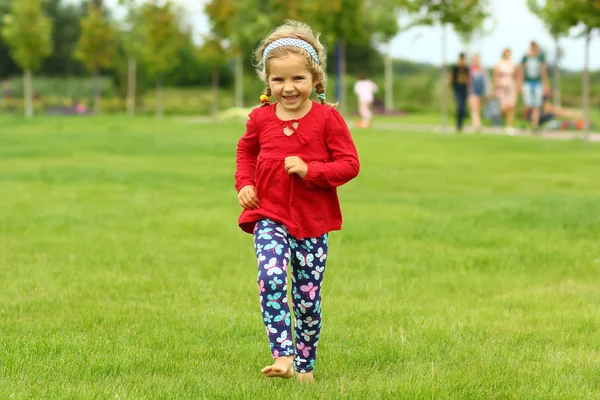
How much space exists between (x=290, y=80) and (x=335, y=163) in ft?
1.40

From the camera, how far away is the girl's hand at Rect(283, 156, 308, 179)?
167 inches

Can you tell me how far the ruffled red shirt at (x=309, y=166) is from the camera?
4.34 m

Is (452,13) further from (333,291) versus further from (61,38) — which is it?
(61,38)

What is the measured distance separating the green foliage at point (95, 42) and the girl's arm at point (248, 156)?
47.2 m

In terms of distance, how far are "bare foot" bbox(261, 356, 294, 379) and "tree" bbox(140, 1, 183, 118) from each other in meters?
42.5

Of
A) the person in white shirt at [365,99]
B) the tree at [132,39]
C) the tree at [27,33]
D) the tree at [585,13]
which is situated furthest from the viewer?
the tree at [132,39]

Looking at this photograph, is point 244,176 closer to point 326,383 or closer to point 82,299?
point 326,383

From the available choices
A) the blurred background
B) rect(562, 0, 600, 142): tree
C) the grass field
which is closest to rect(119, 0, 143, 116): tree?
the blurred background

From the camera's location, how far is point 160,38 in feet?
152

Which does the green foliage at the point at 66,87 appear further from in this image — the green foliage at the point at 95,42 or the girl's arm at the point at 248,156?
the girl's arm at the point at 248,156

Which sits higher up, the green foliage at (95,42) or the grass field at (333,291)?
the green foliage at (95,42)

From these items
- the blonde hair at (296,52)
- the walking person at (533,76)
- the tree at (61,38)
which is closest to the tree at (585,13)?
the walking person at (533,76)

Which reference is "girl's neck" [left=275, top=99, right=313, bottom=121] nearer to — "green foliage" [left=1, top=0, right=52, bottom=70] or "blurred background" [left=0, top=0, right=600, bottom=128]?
"blurred background" [left=0, top=0, right=600, bottom=128]

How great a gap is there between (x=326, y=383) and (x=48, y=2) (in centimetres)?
6579
